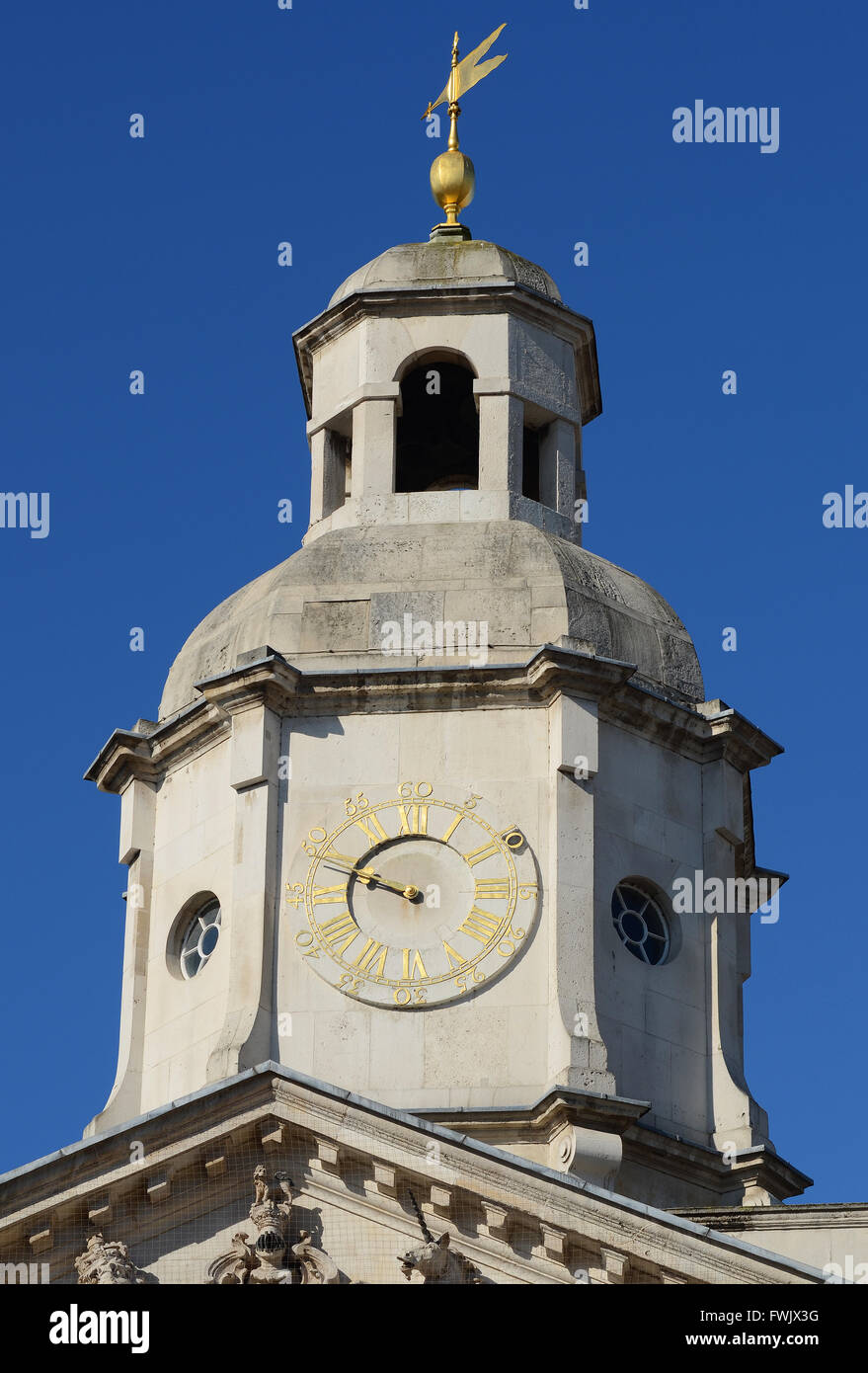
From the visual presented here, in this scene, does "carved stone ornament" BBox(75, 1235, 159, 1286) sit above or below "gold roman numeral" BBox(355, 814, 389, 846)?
below

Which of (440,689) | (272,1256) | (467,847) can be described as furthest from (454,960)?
(272,1256)

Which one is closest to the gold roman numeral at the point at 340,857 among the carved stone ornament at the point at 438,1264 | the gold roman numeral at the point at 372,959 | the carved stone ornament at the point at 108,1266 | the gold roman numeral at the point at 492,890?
the gold roman numeral at the point at 372,959

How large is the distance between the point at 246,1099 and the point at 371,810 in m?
9.84

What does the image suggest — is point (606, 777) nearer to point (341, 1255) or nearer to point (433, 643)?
point (433, 643)

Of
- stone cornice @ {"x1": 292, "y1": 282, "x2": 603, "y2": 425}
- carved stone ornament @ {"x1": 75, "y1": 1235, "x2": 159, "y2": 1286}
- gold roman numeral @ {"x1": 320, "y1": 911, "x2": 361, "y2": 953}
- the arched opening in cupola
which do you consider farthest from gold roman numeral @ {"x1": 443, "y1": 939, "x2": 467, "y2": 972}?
stone cornice @ {"x1": 292, "y1": 282, "x2": 603, "y2": 425}

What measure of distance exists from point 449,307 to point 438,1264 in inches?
768

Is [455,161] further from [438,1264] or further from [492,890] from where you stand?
[438,1264]

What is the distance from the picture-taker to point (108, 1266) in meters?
39.7

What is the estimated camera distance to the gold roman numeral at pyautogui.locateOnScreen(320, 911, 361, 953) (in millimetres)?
49250

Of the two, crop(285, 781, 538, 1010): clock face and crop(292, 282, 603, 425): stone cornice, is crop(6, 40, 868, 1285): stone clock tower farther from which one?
crop(292, 282, 603, 425): stone cornice

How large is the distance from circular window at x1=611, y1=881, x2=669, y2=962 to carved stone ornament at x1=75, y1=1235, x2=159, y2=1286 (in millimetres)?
11550

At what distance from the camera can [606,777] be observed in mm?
50594
